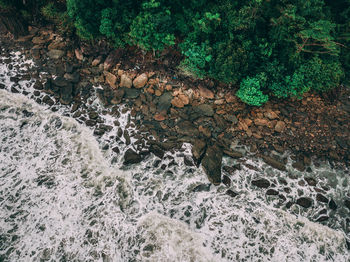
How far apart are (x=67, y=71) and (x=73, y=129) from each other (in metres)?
2.80

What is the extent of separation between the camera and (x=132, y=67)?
8672mm

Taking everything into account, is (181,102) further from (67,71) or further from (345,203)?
(345,203)

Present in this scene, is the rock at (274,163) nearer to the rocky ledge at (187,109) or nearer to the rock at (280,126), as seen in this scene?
the rocky ledge at (187,109)

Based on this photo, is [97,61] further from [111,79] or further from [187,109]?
[187,109]

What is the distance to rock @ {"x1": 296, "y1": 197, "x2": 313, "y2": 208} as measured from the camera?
6344mm

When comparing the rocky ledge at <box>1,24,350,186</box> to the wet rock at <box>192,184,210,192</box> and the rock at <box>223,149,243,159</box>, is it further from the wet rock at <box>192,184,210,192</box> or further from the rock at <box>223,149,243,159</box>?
the wet rock at <box>192,184,210,192</box>

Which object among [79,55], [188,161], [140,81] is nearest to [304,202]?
[188,161]

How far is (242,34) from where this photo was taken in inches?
277

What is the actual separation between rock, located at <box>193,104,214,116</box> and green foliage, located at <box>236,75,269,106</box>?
1217 millimetres

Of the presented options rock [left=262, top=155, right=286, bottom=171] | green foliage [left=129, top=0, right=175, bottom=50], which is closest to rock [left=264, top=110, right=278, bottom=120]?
rock [left=262, top=155, right=286, bottom=171]

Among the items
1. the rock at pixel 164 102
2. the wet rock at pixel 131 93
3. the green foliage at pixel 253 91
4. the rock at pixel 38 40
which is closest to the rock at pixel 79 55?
the rock at pixel 38 40

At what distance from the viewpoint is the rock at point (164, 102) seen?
316 inches

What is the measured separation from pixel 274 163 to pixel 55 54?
A: 10057 mm

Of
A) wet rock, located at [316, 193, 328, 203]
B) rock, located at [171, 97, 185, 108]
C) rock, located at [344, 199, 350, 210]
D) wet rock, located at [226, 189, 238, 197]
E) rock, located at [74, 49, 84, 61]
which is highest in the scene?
rock, located at [74, 49, 84, 61]
